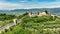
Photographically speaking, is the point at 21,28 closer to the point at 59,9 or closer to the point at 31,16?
the point at 31,16

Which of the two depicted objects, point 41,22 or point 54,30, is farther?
point 41,22

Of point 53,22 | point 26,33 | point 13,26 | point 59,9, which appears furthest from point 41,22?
point 59,9

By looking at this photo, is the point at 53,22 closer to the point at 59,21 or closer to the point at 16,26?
the point at 59,21

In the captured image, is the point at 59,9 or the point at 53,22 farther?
the point at 59,9

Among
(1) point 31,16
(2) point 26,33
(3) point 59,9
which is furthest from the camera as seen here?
(3) point 59,9

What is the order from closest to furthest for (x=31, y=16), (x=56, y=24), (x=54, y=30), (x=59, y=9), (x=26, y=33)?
(x=26, y=33) → (x=54, y=30) → (x=56, y=24) → (x=31, y=16) → (x=59, y=9)

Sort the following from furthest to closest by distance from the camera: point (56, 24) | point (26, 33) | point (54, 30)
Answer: point (56, 24) < point (54, 30) < point (26, 33)

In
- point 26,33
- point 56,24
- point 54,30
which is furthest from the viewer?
point 56,24

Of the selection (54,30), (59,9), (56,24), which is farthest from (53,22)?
(59,9)
